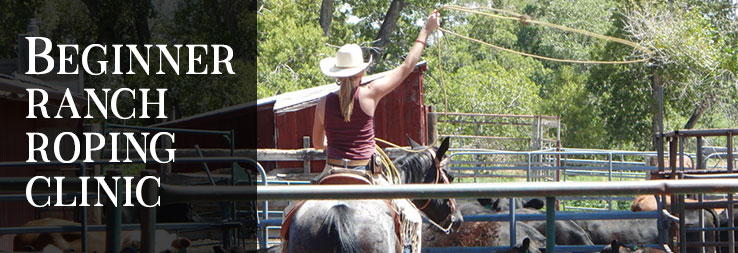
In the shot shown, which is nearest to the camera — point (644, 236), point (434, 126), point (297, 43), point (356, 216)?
point (356, 216)

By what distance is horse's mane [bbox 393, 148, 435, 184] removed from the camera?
5746mm

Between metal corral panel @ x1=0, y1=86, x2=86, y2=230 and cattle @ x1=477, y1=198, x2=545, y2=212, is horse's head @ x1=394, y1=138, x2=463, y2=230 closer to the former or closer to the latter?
cattle @ x1=477, y1=198, x2=545, y2=212

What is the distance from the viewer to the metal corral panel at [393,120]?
17281 millimetres

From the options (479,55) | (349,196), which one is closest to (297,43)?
(349,196)

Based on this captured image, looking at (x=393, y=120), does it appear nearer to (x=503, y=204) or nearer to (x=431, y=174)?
(x=503, y=204)

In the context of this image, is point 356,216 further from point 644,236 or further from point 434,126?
point 434,126

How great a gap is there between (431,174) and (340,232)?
1.75 metres

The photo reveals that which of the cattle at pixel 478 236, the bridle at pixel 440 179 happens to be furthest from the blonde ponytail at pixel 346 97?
the cattle at pixel 478 236

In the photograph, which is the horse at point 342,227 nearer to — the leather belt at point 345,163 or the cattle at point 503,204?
the leather belt at point 345,163

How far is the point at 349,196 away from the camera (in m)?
2.83

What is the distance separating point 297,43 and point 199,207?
12.9 meters

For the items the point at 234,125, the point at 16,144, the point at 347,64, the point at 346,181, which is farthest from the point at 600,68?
the point at 346,181

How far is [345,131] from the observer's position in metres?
4.97

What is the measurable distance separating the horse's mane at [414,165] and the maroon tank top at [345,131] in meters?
0.74
